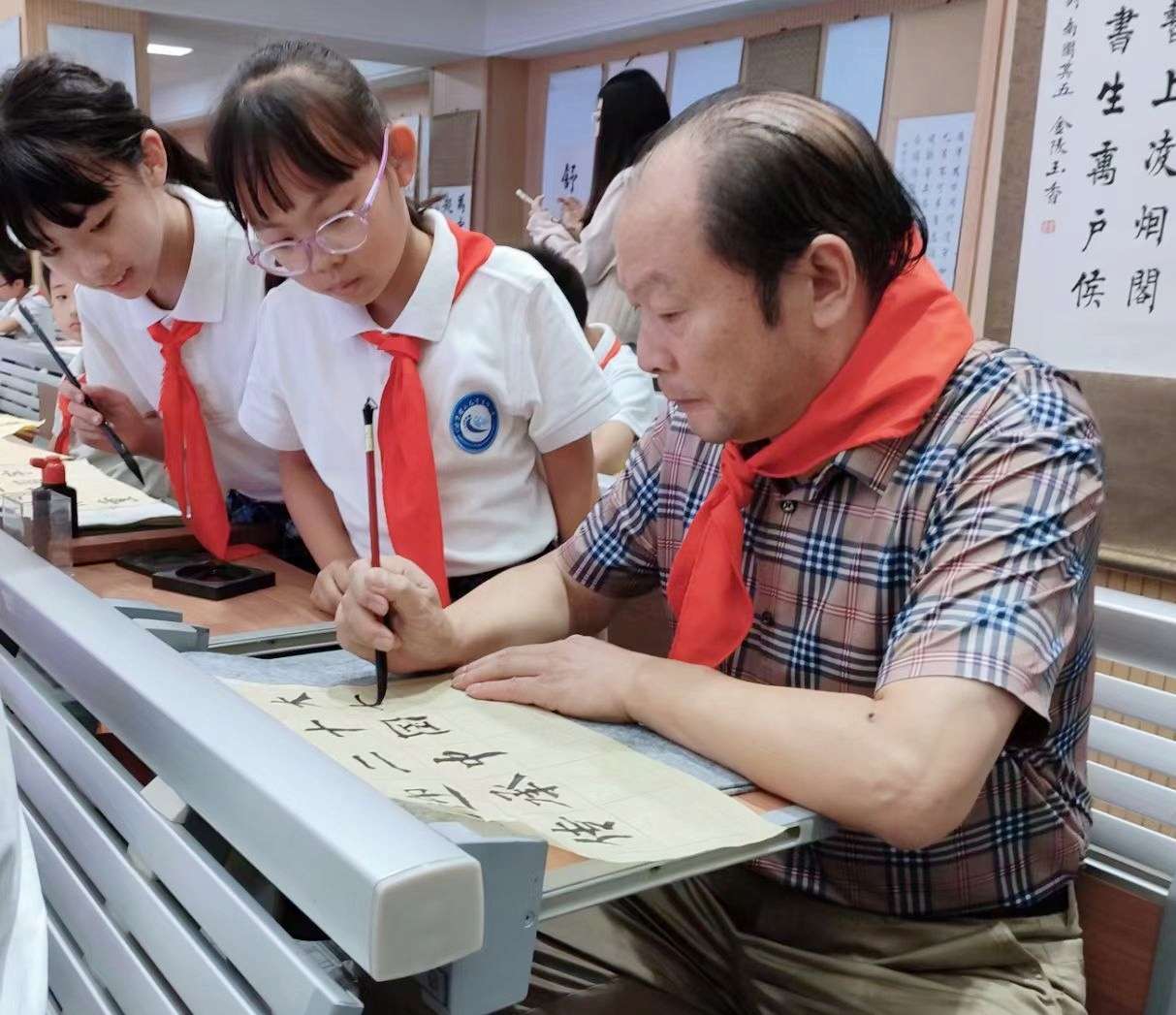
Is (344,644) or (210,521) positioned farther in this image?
(210,521)

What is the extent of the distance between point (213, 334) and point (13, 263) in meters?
0.34

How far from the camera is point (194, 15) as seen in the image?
5293mm

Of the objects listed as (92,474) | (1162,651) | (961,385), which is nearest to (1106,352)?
(1162,651)

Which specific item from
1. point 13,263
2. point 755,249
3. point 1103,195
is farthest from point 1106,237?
point 13,263

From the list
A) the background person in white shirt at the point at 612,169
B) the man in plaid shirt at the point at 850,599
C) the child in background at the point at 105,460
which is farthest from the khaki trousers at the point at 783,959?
the background person in white shirt at the point at 612,169

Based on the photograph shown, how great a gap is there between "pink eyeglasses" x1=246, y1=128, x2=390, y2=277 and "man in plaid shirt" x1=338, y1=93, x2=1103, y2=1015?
419 millimetres

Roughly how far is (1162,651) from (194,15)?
5421 millimetres

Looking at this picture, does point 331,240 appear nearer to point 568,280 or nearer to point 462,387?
point 462,387

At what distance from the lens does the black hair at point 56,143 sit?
143 centimetres

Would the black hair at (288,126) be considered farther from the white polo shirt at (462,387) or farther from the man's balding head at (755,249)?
→ the man's balding head at (755,249)

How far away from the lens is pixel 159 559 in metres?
1.60

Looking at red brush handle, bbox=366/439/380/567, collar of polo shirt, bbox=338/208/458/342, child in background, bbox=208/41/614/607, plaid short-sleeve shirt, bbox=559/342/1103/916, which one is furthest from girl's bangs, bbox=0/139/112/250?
plaid short-sleeve shirt, bbox=559/342/1103/916

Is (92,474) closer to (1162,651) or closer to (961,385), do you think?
(961,385)

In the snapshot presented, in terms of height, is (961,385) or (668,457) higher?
(961,385)
